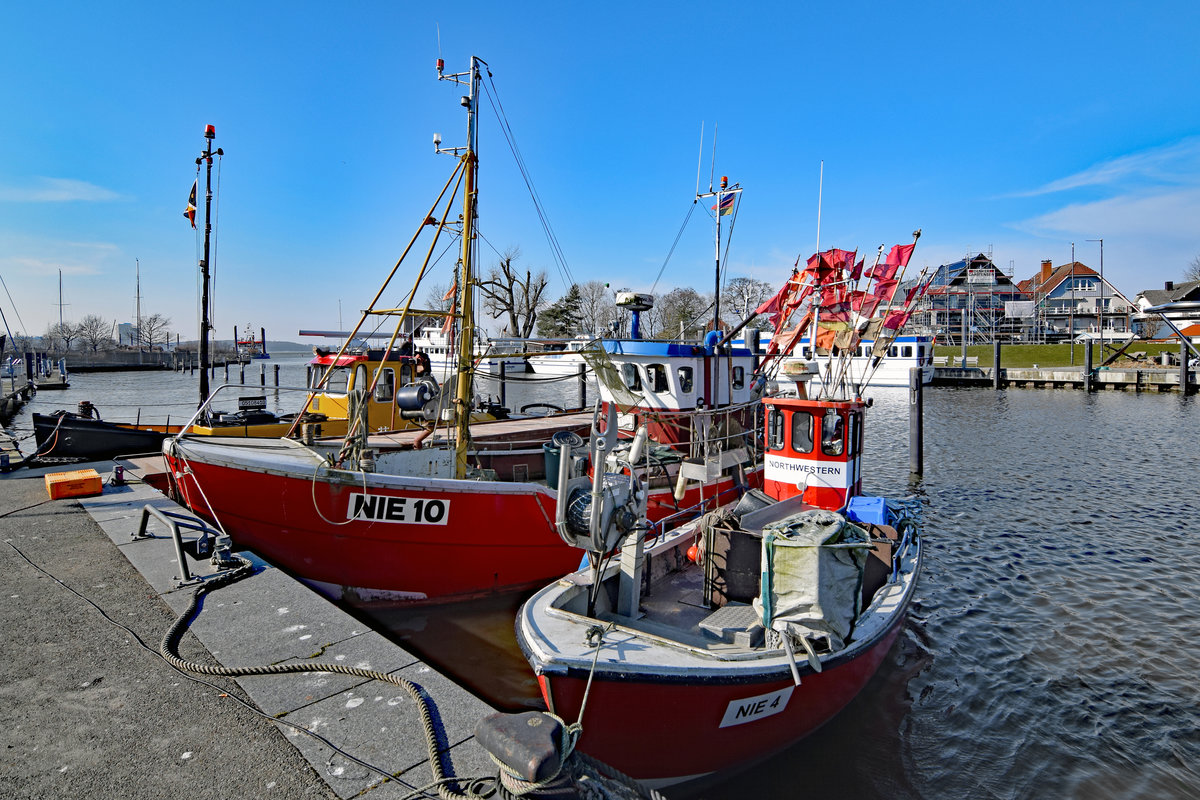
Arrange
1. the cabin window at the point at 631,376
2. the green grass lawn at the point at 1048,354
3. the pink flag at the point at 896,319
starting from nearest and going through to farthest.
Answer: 1. the pink flag at the point at 896,319
2. the cabin window at the point at 631,376
3. the green grass lawn at the point at 1048,354

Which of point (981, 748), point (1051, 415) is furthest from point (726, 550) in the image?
point (1051, 415)

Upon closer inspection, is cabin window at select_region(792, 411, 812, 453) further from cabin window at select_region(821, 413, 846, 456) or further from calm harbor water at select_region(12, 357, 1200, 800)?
calm harbor water at select_region(12, 357, 1200, 800)

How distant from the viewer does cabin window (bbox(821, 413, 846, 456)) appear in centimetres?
965

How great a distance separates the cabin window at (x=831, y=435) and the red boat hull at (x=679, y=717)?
439cm

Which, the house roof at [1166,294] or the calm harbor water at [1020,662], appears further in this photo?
the house roof at [1166,294]

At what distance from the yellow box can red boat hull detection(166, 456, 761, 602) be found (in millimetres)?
1759

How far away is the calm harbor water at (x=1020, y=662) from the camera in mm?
6211

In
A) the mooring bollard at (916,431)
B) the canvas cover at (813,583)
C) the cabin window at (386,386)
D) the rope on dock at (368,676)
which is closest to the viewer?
the rope on dock at (368,676)

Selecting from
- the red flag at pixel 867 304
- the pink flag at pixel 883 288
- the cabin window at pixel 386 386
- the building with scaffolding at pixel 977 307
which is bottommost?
the cabin window at pixel 386 386

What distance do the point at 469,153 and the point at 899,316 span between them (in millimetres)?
8404

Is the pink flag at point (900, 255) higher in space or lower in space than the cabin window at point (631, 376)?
higher

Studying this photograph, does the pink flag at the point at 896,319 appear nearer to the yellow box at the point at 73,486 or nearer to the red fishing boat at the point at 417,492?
the red fishing boat at the point at 417,492

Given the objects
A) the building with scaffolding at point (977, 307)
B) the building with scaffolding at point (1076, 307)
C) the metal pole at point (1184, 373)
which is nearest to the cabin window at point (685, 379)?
the metal pole at point (1184, 373)

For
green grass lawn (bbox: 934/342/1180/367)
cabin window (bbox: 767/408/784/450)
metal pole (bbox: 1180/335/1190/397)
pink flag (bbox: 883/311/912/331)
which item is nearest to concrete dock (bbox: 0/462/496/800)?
cabin window (bbox: 767/408/784/450)
